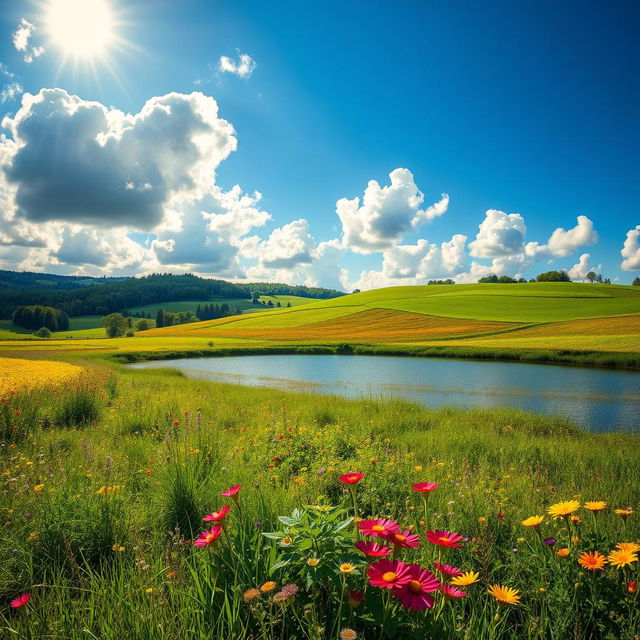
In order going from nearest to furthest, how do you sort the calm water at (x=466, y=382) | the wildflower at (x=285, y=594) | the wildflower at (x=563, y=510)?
1. the wildflower at (x=285, y=594)
2. the wildflower at (x=563, y=510)
3. the calm water at (x=466, y=382)

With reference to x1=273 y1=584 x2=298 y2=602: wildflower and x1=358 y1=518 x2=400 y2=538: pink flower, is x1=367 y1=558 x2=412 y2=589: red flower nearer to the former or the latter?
x1=358 y1=518 x2=400 y2=538: pink flower

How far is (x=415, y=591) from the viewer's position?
148 cm

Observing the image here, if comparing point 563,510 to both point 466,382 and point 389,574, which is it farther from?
point 466,382

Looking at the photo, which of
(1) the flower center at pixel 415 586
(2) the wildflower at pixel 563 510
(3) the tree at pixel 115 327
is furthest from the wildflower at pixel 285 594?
(3) the tree at pixel 115 327

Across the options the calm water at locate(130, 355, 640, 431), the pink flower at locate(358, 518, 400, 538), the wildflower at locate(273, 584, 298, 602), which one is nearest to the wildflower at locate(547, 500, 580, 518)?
the pink flower at locate(358, 518, 400, 538)

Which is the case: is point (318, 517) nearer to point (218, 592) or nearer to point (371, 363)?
point (218, 592)

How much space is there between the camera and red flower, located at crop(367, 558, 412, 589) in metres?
1.39

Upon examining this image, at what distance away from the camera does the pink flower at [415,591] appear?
4.68 ft

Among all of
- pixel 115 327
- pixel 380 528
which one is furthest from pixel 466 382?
pixel 115 327

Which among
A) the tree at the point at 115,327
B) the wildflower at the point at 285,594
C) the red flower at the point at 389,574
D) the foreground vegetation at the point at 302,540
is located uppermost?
the red flower at the point at 389,574

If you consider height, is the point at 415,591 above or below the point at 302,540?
above

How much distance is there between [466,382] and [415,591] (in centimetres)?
2509

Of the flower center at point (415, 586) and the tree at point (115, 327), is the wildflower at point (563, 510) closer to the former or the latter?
the flower center at point (415, 586)

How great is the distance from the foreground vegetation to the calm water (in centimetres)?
969
